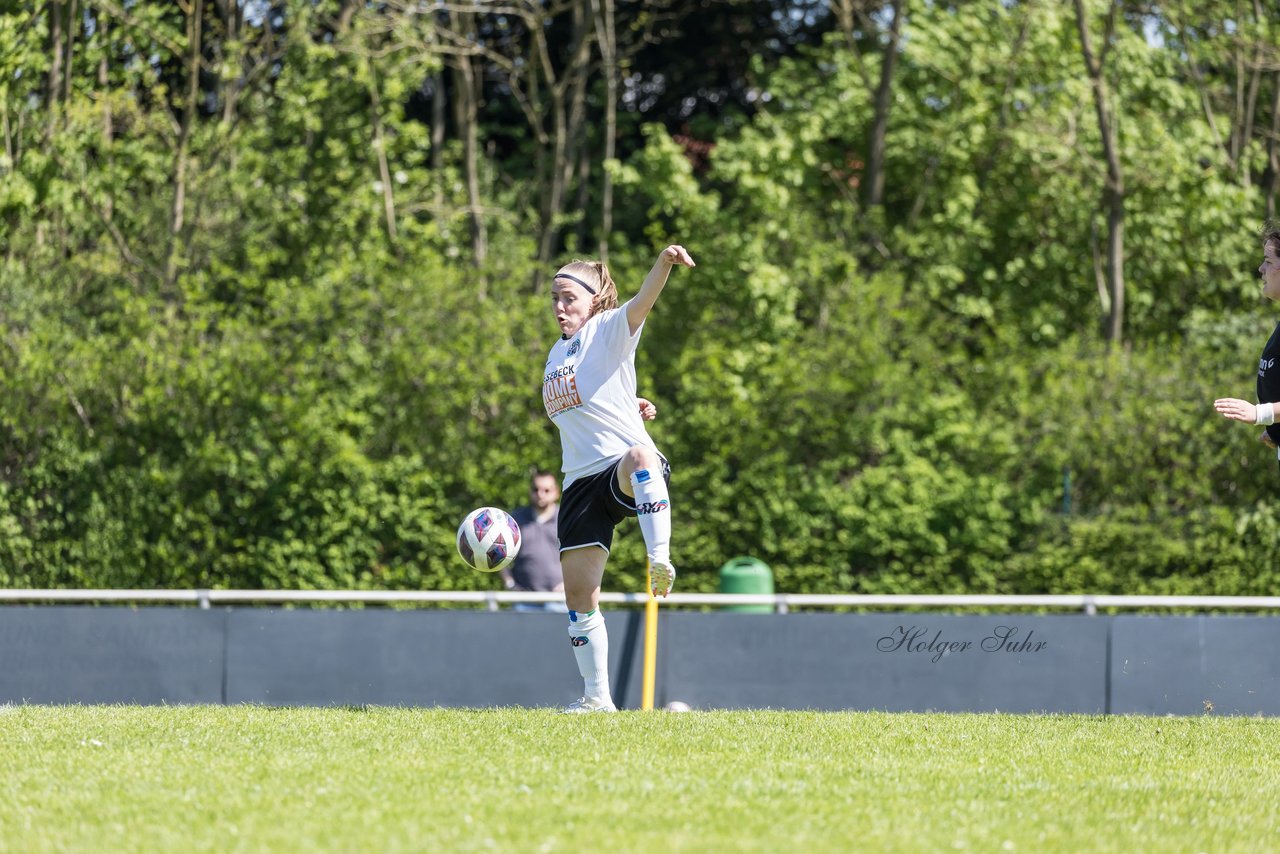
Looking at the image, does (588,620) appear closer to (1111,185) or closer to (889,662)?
(889,662)

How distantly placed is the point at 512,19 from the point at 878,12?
5.52 metres

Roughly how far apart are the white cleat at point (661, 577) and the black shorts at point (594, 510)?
0.45 meters

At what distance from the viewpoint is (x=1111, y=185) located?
17.6 m

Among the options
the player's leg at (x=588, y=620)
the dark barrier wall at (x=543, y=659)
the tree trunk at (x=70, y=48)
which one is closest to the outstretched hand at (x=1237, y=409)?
the player's leg at (x=588, y=620)

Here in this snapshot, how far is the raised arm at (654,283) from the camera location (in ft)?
20.8

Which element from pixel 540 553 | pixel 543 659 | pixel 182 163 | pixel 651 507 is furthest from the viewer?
pixel 182 163

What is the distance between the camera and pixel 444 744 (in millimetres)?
5871

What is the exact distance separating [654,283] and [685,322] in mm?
9789

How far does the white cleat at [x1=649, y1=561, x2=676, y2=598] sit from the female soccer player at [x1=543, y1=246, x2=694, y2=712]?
1.7 inches

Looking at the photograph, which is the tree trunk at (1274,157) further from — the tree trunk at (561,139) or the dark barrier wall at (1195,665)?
the dark barrier wall at (1195,665)

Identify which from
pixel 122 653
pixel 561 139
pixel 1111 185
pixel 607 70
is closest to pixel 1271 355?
pixel 122 653

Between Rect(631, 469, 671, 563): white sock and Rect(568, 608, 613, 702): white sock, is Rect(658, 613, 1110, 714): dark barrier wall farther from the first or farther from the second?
Rect(631, 469, 671, 563): white sock
